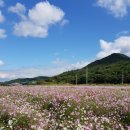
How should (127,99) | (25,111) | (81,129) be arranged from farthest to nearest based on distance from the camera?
(127,99), (25,111), (81,129)

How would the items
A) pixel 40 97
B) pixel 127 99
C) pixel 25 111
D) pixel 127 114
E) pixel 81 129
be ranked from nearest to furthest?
pixel 81 129 → pixel 25 111 → pixel 127 114 → pixel 127 99 → pixel 40 97

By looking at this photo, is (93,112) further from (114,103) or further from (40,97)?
(40,97)

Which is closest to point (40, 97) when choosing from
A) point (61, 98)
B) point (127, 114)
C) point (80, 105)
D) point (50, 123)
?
point (61, 98)

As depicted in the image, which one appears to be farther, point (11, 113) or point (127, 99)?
point (127, 99)

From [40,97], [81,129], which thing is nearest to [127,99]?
[40,97]

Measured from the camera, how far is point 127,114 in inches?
617

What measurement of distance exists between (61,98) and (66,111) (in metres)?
2.45

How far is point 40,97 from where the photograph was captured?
792 inches

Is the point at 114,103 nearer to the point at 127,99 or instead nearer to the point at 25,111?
the point at 127,99

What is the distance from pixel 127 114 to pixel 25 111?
442cm

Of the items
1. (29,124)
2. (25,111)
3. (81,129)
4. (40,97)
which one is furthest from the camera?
(40,97)

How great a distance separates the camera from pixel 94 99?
18.8m

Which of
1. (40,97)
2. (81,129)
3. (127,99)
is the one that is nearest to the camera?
(81,129)

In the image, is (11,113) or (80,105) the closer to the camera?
(11,113)
